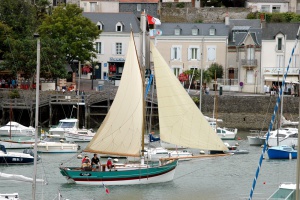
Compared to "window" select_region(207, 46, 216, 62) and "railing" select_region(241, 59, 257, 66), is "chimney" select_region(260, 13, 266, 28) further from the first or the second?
"window" select_region(207, 46, 216, 62)

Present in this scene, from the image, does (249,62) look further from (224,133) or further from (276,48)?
(224,133)

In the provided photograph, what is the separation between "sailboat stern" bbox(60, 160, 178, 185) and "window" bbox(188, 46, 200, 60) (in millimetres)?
52495

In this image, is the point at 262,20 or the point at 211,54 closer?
the point at 211,54

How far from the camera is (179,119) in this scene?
59406 millimetres

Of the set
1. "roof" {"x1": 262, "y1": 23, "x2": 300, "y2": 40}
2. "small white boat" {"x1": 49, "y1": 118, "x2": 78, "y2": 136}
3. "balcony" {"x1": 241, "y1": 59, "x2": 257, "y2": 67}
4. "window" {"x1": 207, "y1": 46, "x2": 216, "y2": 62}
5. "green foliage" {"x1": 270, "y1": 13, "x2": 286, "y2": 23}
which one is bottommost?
"small white boat" {"x1": 49, "y1": 118, "x2": 78, "y2": 136}

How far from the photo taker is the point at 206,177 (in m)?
64.0

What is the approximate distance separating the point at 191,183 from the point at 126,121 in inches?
190

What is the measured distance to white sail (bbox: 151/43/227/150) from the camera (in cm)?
5897

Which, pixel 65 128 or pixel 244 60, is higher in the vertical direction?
pixel 244 60

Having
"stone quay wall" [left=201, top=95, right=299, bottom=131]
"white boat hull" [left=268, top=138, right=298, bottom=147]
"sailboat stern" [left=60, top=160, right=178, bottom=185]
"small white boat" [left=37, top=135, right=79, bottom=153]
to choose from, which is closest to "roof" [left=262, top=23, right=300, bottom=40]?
"stone quay wall" [left=201, top=95, right=299, bottom=131]

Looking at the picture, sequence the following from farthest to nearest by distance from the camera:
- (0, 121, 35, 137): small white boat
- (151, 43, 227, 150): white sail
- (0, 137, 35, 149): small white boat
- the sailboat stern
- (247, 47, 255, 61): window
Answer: (247, 47, 255, 61): window < (0, 121, 35, 137): small white boat < (0, 137, 35, 149): small white boat < (151, 43, 227, 150): white sail < the sailboat stern

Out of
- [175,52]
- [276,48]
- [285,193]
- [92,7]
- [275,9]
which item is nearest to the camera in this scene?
[285,193]

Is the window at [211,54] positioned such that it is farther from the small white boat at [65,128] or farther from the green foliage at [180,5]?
the small white boat at [65,128]

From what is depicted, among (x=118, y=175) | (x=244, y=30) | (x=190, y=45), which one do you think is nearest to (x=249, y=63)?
(x=244, y=30)
